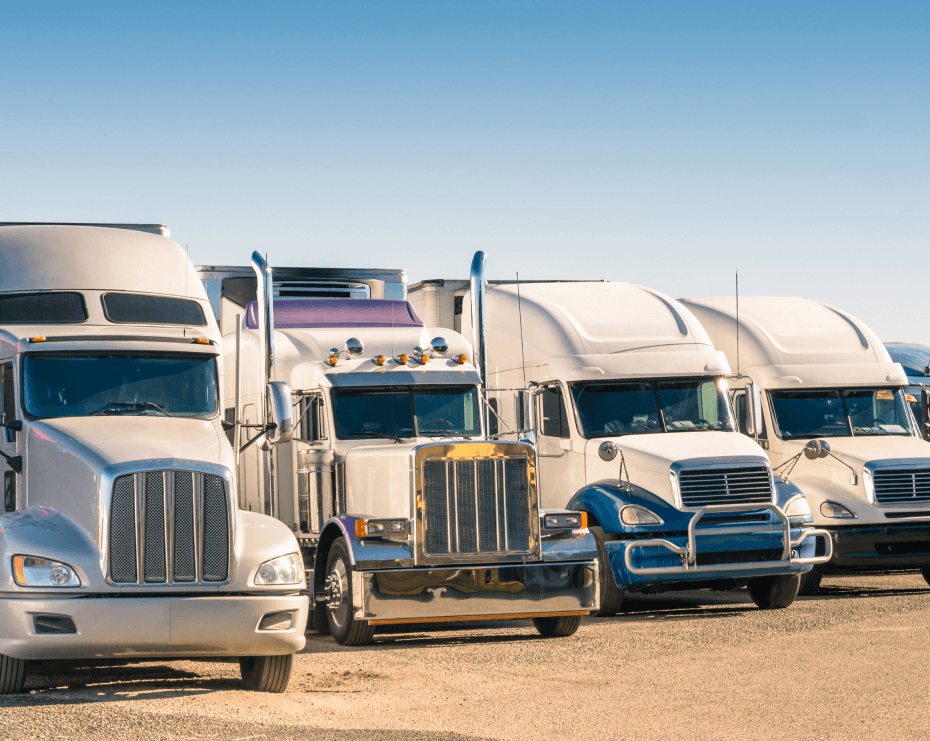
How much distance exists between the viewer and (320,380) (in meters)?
14.3

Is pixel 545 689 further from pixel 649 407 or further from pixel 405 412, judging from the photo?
pixel 649 407

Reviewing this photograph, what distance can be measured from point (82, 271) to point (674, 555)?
690cm

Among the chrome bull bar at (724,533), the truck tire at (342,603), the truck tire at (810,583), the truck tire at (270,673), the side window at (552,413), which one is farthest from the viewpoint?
the truck tire at (810,583)

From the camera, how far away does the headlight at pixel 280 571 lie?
32.9ft

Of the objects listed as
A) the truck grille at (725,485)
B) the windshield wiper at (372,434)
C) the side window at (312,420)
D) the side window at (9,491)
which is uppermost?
the side window at (312,420)

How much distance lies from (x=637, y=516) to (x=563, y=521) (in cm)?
199

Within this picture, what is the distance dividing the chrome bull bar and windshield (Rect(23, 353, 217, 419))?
5.37 meters

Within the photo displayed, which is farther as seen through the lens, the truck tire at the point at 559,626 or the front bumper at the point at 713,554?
the front bumper at the point at 713,554

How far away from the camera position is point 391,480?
1302 centimetres

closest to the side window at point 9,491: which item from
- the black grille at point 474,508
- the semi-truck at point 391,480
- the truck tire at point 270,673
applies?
the semi-truck at point 391,480

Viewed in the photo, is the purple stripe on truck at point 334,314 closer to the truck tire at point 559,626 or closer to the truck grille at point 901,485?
the truck tire at point 559,626

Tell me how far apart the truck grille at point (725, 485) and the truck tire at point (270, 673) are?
19.7 feet

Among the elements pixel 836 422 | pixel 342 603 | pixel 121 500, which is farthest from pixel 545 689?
pixel 836 422

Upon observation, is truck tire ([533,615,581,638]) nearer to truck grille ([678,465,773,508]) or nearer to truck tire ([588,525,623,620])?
truck tire ([588,525,623,620])
